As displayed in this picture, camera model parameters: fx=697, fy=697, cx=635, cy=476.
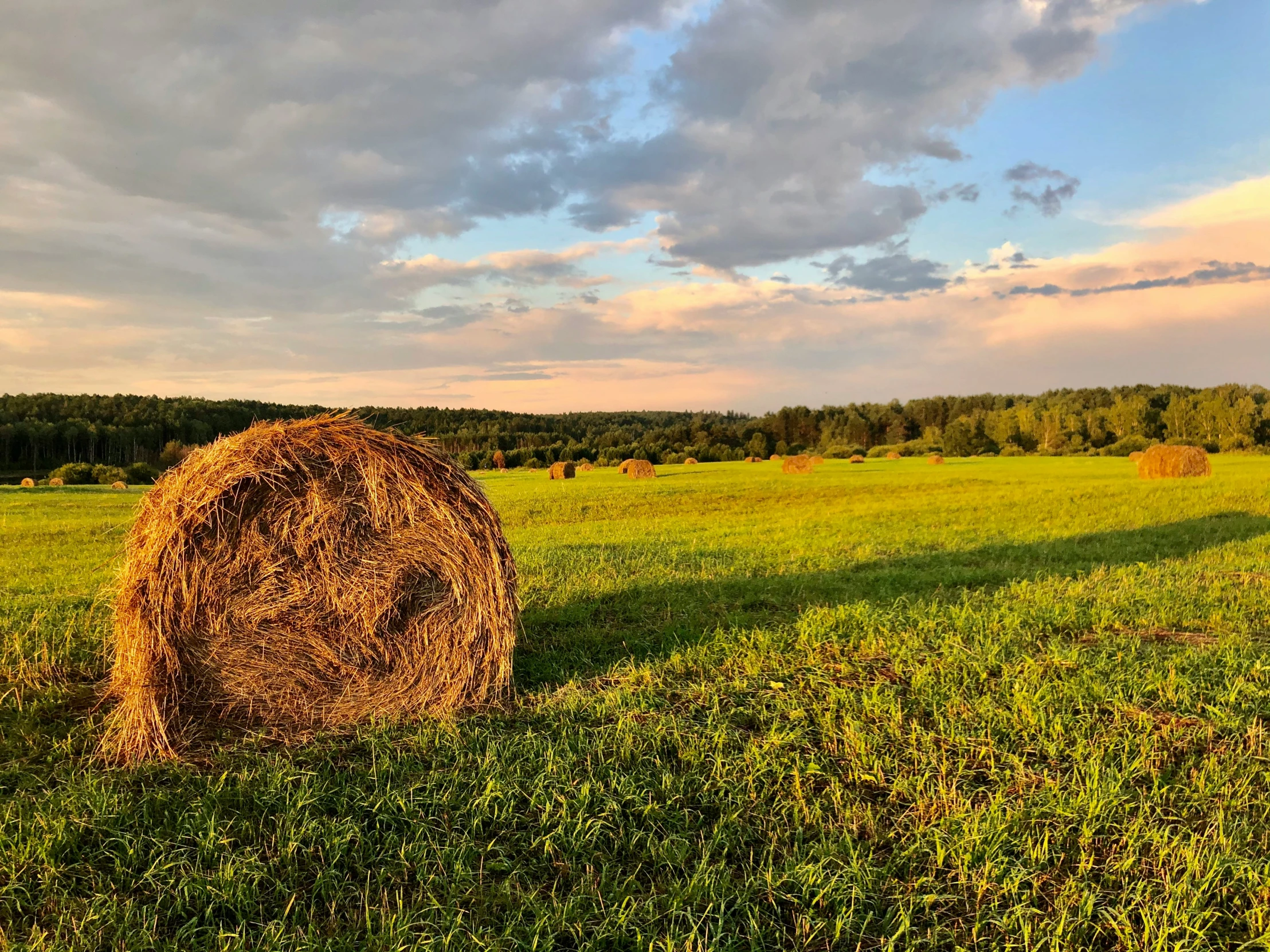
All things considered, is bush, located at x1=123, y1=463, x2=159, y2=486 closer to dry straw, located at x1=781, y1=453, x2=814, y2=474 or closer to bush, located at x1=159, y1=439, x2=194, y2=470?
dry straw, located at x1=781, y1=453, x2=814, y2=474

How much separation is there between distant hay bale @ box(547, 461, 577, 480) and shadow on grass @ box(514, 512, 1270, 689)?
87.5 ft

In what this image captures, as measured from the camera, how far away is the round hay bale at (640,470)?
3720 cm

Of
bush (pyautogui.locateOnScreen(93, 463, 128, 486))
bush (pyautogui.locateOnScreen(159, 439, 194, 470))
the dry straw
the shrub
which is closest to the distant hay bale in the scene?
the dry straw

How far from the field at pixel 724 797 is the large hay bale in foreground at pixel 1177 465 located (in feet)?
86.7

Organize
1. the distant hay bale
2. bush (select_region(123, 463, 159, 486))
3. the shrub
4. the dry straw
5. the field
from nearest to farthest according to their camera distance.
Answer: the field → the distant hay bale → the dry straw → bush (select_region(123, 463, 159, 486)) → the shrub

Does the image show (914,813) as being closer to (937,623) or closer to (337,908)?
(337,908)

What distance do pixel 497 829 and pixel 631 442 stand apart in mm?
69034

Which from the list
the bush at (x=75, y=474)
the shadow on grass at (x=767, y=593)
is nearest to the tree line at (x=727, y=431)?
the bush at (x=75, y=474)

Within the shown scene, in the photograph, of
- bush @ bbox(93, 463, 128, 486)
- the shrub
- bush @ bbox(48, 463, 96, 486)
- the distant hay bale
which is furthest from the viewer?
the shrub

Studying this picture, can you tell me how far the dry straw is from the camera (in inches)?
1640

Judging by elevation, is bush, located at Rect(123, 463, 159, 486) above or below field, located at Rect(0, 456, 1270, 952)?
below

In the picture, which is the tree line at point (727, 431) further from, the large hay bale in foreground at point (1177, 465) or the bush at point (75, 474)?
the large hay bale in foreground at point (1177, 465)

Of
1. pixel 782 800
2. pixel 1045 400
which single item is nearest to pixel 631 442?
pixel 1045 400

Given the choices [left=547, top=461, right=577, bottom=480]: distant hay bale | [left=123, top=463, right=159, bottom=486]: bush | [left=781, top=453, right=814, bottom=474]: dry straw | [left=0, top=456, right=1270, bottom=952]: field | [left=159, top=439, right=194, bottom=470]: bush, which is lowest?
[left=123, top=463, right=159, bottom=486]: bush
